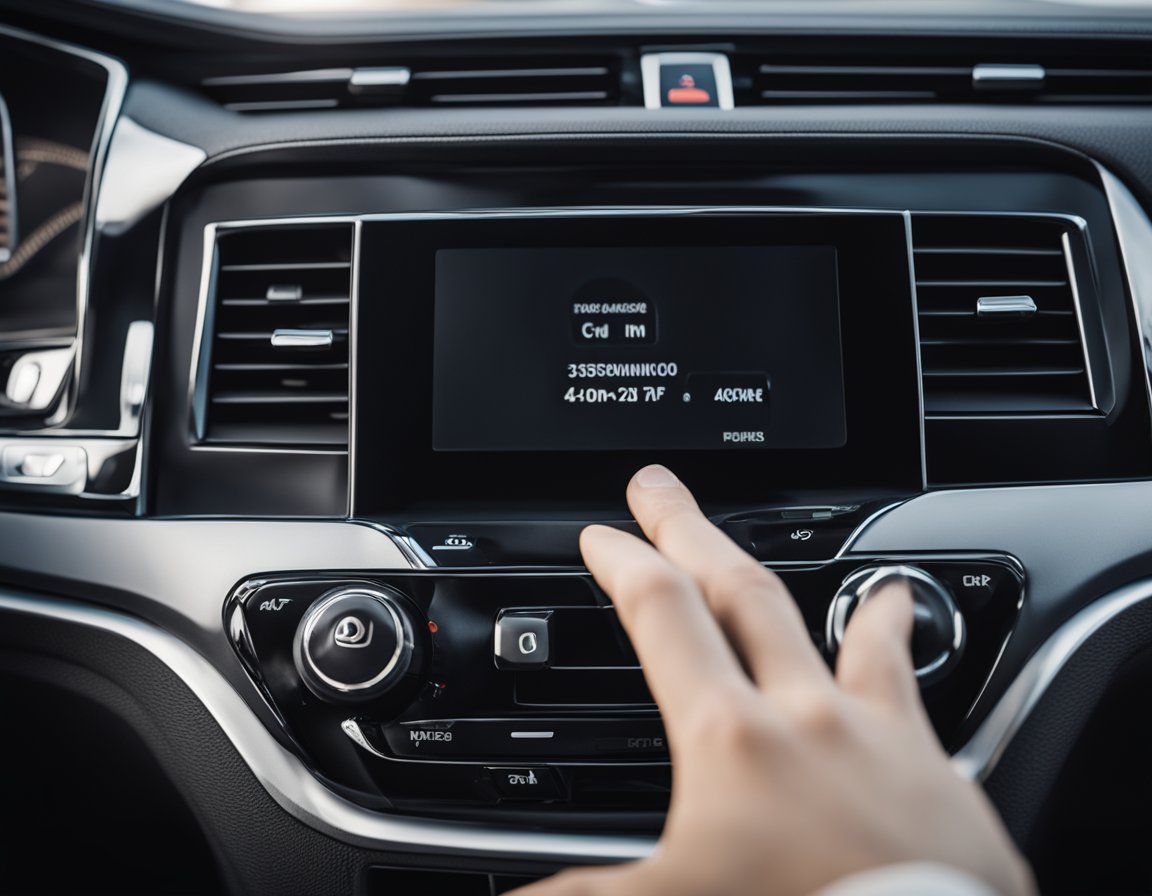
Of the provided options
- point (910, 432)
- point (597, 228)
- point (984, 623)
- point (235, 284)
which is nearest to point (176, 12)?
point (235, 284)

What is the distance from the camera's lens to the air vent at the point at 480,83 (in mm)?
1198

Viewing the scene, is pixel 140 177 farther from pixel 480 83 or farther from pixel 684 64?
pixel 684 64

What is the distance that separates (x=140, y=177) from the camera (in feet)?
3.90

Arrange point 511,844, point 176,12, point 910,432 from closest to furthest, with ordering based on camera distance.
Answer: point 511,844, point 910,432, point 176,12

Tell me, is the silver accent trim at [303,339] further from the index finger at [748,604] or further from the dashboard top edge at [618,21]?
the index finger at [748,604]

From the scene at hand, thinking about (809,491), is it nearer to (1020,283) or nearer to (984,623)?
(984,623)

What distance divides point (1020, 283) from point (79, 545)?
115 cm

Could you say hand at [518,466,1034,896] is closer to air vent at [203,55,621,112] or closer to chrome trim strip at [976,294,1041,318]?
chrome trim strip at [976,294,1041,318]

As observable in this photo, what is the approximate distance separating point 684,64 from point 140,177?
0.70m

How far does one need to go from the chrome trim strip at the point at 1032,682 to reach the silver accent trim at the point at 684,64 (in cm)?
73

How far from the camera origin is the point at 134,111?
4.00 feet

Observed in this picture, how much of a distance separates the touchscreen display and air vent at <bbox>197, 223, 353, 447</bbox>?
15 cm

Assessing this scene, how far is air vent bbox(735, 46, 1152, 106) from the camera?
1206 mm

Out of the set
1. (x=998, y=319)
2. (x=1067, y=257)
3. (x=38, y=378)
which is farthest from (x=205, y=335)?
(x=1067, y=257)
